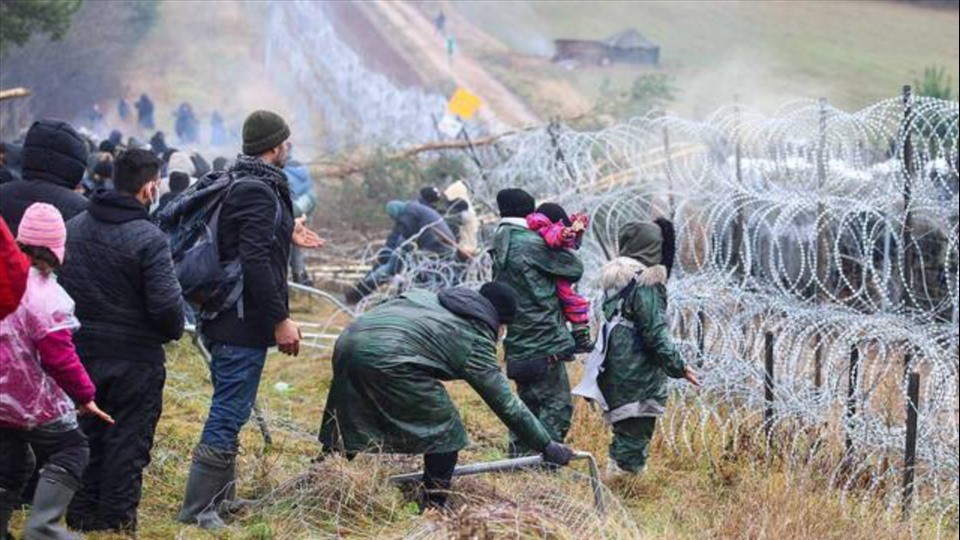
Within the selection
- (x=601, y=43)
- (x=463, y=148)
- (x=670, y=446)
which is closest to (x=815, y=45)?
(x=601, y=43)

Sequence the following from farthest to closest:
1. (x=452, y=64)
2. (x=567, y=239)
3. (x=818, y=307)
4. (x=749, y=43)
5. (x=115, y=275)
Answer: (x=749, y=43), (x=452, y=64), (x=818, y=307), (x=567, y=239), (x=115, y=275)

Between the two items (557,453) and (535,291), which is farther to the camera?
(535,291)

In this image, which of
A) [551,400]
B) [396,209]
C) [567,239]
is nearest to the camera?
[567,239]

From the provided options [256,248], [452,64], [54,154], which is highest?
[54,154]

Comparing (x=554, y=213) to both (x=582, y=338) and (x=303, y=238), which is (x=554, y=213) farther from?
(x=303, y=238)

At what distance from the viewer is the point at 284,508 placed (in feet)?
17.0

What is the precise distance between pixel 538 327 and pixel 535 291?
0.63 feet

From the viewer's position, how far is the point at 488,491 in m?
5.31

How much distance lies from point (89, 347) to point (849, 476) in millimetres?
4244

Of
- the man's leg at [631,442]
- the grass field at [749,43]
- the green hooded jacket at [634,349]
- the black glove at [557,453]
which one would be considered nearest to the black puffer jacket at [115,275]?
the black glove at [557,453]

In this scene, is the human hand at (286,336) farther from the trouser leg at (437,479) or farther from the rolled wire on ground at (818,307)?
the rolled wire on ground at (818,307)

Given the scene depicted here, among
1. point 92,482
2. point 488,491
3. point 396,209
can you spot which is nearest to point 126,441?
point 92,482

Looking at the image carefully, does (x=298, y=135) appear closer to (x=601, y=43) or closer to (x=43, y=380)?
(x=601, y=43)

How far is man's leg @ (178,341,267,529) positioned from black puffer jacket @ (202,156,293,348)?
74 millimetres
